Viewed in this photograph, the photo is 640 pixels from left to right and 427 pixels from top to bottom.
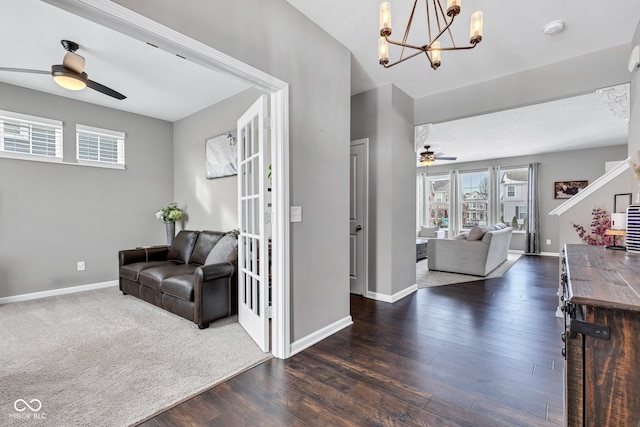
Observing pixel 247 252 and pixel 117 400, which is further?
pixel 247 252

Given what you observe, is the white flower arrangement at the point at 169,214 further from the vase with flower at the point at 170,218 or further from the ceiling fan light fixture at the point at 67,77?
the ceiling fan light fixture at the point at 67,77

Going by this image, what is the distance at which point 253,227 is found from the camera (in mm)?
2578

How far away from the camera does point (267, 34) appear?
6.97ft

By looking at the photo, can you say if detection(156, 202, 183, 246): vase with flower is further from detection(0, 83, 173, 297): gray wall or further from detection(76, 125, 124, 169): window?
detection(76, 125, 124, 169): window

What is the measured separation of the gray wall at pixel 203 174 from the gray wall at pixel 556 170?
7588mm

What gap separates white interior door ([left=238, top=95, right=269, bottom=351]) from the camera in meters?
2.29

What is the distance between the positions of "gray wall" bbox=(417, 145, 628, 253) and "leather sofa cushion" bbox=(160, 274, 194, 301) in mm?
8458

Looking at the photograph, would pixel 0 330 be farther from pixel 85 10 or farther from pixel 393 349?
pixel 393 349

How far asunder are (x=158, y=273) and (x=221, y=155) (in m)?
1.79

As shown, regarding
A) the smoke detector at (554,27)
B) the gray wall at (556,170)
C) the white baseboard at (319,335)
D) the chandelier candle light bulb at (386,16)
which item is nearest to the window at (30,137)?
the white baseboard at (319,335)

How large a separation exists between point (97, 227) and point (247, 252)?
3.07m

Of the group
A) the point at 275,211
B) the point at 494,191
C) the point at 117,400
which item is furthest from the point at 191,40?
the point at 494,191

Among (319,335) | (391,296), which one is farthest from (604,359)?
(391,296)

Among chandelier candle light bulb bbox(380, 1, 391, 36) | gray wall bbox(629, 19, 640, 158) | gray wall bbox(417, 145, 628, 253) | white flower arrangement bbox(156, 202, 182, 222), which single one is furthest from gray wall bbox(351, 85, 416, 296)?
gray wall bbox(417, 145, 628, 253)
